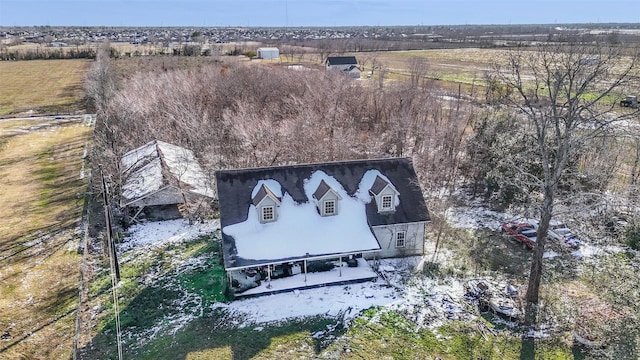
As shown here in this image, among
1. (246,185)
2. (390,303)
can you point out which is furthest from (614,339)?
(246,185)

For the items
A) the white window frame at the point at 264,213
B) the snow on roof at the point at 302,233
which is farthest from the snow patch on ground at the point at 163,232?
the white window frame at the point at 264,213

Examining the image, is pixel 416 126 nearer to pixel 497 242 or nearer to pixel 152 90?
pixel 497 242

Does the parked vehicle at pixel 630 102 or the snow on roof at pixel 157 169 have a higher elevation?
the parked vehicle at pixel 630 102

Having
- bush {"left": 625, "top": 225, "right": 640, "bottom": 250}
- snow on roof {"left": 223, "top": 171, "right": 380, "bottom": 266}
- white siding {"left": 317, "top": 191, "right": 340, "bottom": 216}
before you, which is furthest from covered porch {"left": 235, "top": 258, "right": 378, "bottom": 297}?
bush {"left": 625, "top": 225, "right": 640, "bottom": 250}

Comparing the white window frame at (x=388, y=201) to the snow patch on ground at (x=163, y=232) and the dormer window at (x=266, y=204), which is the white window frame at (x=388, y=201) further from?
the snow patch on ground at (x=163, y=232)

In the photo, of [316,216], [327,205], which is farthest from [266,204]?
[327,205]

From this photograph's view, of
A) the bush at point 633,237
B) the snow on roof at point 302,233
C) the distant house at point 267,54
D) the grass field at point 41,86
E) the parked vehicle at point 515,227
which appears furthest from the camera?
the distant house at point 267,54
